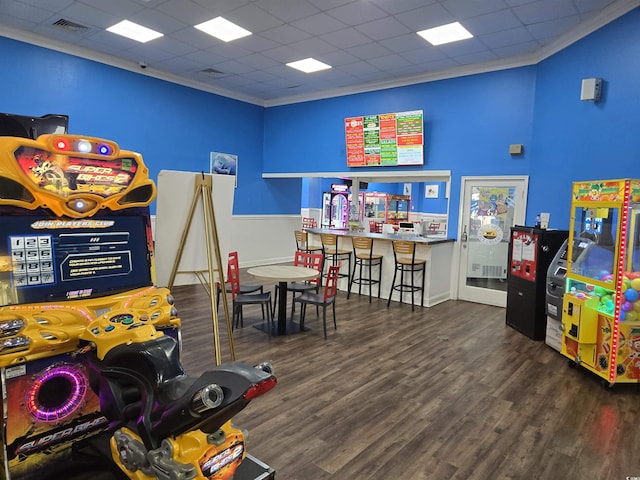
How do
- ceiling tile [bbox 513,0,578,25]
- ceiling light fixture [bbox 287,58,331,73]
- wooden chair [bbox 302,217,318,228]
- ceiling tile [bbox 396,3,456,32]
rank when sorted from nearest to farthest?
ceiling tile [bbox 513,0,578,25] < ceiling tile [bbox 396,3,456,32] < ceiling light fixture [bbox 287,58,331,73] < wooden chair [bbox 302,217,318,228]

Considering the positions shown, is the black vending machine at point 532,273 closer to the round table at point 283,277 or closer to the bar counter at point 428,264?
the bar counter at point 428,264

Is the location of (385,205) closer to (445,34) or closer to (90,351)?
(445,34)

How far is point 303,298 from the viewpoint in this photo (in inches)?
187

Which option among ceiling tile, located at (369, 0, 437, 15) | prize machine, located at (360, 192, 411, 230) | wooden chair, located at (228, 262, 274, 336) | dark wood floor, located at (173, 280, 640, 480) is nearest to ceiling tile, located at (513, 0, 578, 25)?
ceiling tile, located at (369, 0, 437, 15)

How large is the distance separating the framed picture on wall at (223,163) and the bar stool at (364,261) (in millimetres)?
3221

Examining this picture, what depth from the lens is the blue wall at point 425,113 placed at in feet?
14.4

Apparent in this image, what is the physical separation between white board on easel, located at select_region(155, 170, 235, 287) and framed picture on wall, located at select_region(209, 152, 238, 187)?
16.6 ft

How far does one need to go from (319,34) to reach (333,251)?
11.0 ft

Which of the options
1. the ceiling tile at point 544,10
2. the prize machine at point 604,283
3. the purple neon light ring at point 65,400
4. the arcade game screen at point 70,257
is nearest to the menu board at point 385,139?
the ceiling tile at point 544,10

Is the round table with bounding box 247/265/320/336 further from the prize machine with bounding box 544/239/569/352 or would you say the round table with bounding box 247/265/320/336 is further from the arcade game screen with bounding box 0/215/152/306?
the prize machine with bounding box 544/239/569/352

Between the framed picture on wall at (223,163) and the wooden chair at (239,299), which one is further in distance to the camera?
the framed picture on wall at (223,163)

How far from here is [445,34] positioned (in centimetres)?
516

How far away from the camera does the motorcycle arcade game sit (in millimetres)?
1711

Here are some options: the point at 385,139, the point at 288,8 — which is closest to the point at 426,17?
the point at 288,8
